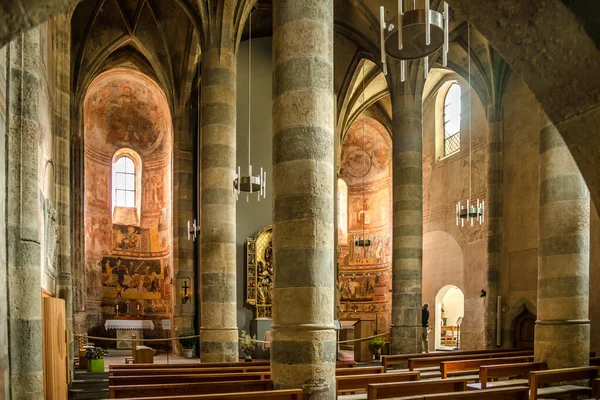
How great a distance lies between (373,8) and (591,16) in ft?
55.5

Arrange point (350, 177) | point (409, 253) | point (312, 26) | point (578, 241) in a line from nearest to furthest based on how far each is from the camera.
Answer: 1. point (312, 26)
2. point (578, 241)
3. point (409, 253)
4. point (350, 177)

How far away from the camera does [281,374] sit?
7703 mm

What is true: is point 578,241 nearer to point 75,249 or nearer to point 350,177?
point 75,249

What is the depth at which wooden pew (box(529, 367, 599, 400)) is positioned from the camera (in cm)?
840

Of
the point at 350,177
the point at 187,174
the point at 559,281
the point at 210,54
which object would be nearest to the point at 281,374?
the point at 559,281

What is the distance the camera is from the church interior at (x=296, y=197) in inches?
247

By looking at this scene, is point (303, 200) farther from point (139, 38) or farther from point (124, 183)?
point (124, 183)

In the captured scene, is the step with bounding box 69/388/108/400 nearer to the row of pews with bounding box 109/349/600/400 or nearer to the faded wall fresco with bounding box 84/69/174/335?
the row of pews with bounding box 109/349/600/400

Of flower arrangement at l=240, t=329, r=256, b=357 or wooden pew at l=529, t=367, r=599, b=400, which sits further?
flower arrangement at l=240, t=329, r=256, b=357

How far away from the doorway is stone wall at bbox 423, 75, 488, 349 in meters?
0.20

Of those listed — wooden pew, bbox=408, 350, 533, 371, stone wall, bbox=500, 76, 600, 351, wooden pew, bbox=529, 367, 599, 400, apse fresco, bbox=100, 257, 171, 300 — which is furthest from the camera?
apse fresco, bbox=100, 257, 171, 300

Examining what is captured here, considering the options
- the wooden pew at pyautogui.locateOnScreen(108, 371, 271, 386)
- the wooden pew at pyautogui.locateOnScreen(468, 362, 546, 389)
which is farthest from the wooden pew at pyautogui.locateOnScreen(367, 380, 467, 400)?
the wooden pew at pyautogui.locateOnScreen(108, 371, 271, 386)

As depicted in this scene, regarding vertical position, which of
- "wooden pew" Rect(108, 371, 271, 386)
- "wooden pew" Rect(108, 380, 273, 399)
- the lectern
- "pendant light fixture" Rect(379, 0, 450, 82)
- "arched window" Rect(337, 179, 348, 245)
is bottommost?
the lectern

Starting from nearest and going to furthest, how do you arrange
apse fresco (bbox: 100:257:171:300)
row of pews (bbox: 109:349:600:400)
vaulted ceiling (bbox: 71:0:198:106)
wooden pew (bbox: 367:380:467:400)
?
1. row of pews (bbox: 109:349:600:400)
2. wooden pew (bbox: 367:380:467:400)
3. vaulted ceiling (bbox: 71:0:198:106)
4. apse fresco (bbox: 100:257:171:300)
